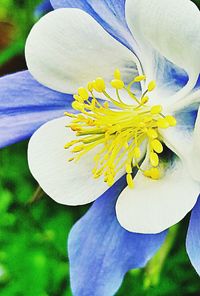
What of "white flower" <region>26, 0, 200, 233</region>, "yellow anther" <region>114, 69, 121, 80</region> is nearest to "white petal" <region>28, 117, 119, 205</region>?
"white flower" <region>26, 0, 200, 233</region>

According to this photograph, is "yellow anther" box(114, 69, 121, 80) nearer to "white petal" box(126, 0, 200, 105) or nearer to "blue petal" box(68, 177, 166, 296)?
"white petal" box(126, 0, 200, 105)

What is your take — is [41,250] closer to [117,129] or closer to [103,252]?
[103,252]

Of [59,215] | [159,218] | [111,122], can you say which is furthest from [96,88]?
[59,215]

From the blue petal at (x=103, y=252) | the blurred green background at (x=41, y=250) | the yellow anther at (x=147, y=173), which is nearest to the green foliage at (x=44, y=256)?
the blurred green background at (x=41, y=250)

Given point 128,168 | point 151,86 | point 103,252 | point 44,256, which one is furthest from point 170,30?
point 44,256

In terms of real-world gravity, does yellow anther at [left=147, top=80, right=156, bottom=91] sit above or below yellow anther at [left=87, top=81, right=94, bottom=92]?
above

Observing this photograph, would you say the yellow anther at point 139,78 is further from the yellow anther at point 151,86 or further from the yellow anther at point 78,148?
the yellow anther at point 78,148

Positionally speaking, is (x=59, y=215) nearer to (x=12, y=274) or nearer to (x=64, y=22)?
(x=12, y=274)
